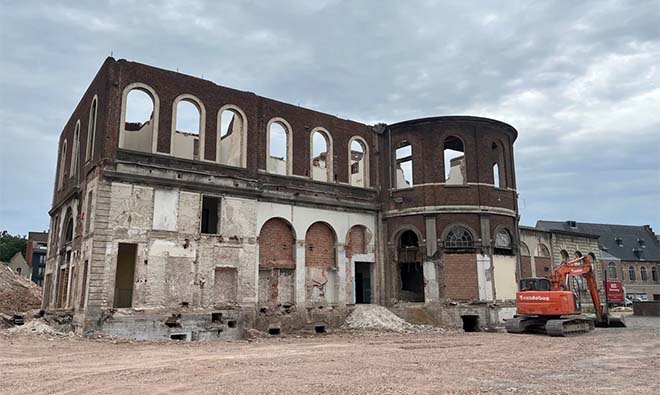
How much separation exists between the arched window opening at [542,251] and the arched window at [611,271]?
31.8 metres

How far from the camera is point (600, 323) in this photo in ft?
73.9

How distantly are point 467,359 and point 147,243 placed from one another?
11.1 metres

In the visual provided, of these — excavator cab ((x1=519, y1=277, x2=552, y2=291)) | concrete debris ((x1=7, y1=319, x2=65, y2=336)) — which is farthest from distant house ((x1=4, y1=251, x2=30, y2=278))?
excavator cab ((x1=519, y1=277, x2=552, y2=291))

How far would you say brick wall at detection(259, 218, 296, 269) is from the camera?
20266 mm

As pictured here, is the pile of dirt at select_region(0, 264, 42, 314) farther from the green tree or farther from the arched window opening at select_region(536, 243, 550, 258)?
the green tree

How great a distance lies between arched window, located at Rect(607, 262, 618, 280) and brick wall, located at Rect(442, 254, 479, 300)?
4343 centimetres

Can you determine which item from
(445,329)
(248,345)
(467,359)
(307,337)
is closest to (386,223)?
(445,329)

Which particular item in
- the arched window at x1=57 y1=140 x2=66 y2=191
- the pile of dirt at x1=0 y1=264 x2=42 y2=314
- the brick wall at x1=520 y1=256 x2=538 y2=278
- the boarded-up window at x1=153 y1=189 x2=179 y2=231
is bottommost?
the pile of dirt at x1=0 y1=264 x2=42 y2=314

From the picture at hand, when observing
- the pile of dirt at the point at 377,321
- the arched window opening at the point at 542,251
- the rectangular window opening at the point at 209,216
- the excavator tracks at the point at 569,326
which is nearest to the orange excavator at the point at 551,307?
the excavator tracks at the point at 569,326

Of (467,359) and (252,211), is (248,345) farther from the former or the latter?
(467,359)

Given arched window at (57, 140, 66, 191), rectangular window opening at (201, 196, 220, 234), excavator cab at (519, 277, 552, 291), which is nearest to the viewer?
excavator cab at (519, 277, 552, 291)

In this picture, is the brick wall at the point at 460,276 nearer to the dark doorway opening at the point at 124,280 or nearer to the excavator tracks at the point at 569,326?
the excavator tracks at the point at 569,326

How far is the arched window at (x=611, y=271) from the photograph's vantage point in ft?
186

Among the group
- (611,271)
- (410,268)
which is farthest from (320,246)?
(611,271)
